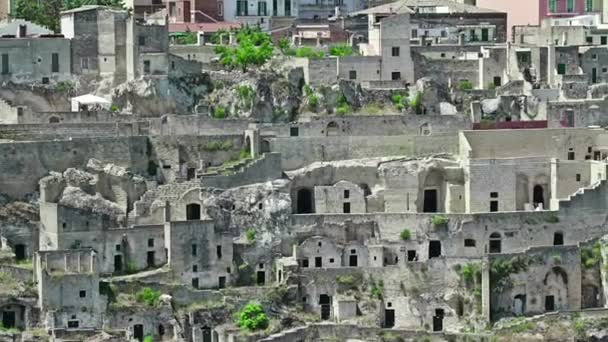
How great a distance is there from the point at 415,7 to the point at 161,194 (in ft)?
Result: 71.7

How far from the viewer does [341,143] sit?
8662 centimetres

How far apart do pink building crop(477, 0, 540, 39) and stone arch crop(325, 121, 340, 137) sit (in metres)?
15.8

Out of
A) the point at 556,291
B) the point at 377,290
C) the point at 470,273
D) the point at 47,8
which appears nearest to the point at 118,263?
the point at 377,290

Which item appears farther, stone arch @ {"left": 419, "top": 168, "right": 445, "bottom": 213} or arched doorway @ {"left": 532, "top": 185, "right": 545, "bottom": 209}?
stone arch @ {"left": 419, "top": 168, "right": 445, "bottom": 213}

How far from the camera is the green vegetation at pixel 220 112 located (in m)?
88.2

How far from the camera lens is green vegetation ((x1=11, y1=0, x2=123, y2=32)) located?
97.2 meters

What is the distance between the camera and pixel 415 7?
99.6 m

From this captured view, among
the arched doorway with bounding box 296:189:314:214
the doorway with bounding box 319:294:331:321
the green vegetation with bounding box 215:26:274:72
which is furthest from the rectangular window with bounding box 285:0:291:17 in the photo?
the doorway with bounding box 319:294:331:321

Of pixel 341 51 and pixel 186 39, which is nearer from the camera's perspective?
pixel 341 51

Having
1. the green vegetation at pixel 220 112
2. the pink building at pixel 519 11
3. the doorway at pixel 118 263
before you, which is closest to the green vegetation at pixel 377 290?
the doorway at pixel 118 263

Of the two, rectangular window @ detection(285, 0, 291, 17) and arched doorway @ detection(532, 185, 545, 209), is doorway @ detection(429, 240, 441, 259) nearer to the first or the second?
arched doorway @ detection(532, 185, 545, 209)

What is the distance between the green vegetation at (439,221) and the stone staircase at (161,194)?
8858 millimetres

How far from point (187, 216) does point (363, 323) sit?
301 inches

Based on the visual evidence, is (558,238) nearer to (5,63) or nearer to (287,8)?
(287,8)
